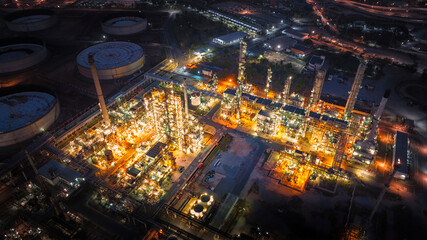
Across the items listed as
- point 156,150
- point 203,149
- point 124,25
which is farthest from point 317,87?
point 124,25

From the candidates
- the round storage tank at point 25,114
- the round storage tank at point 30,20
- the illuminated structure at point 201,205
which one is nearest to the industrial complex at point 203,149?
the illuminated structure at point 201,205

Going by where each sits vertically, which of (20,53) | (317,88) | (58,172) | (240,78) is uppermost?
(240,78)

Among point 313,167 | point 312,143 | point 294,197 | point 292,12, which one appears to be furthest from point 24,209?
point 292,12

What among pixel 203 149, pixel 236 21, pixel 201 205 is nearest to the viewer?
pixel 201 205

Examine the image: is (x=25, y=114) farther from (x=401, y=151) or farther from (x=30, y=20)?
(x=401, y=151)

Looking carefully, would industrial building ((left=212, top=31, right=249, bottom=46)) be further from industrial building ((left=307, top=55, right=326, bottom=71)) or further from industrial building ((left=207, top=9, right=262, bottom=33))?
industrial building ((left=307, top=55, right=326, bottom=71))

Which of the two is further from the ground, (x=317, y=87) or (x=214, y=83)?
(x=317, y=87)

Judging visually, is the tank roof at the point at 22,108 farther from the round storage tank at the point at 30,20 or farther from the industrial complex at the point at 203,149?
the round storage tank at the point at 30,20
